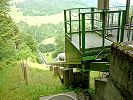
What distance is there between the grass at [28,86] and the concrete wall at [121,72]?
255 inches

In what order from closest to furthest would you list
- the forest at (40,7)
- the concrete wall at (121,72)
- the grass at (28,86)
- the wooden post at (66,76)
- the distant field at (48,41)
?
the concrete wall at (121,72), the wooden post at (66,76), the grass at (28,86), the distant field at (48,41), the forest at (40,7)

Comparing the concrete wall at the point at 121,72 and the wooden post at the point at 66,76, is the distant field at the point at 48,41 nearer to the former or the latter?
the wooden post at the point at 66,76

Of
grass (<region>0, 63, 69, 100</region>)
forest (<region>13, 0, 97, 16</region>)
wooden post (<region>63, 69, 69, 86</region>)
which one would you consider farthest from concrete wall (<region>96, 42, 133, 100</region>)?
forest (<region>13, 0, 97, 16</region>)

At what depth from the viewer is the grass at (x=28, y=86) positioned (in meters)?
8.69

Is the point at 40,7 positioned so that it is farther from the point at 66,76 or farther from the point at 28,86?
the point at 66,76

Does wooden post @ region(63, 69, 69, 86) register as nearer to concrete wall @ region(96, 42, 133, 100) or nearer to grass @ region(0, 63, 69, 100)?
grass @ region(0, 63, 69, 100)

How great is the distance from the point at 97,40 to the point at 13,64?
9094 millimetres

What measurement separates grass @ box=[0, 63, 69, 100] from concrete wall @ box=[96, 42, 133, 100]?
648cm

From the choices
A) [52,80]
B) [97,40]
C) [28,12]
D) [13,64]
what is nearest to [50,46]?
[28,12]

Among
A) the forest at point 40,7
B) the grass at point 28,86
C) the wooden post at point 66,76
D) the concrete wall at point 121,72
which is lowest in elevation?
the grass at point 28,86

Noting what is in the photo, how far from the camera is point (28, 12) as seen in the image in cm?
4841

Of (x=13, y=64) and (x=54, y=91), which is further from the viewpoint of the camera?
(x=13, y=64)

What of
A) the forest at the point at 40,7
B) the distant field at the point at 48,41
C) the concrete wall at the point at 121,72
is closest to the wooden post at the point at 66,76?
the concrete wall at the point at 121,72

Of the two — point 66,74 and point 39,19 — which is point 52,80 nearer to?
point 66,74
